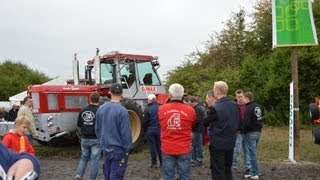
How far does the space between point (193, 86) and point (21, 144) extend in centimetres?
2031

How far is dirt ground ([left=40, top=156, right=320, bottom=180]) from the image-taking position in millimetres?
9133

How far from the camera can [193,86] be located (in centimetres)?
2641

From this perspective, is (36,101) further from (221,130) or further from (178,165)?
(221,130)

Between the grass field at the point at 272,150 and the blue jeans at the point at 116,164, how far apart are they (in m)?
5.40

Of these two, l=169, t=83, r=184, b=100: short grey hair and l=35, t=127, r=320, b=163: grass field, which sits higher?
l=169, t=83, r=184, b=100: short grey hair

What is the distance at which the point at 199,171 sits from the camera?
972 centimetres

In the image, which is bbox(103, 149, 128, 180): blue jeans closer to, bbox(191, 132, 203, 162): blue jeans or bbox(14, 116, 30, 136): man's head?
bbox(14, 116, 30, 136): man's head

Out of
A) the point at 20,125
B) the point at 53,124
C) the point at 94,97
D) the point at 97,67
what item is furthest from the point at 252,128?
the point at 53,124

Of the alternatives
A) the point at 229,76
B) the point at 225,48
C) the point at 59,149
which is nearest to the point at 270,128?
the point at 229,76

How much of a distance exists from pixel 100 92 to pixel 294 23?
522 cm

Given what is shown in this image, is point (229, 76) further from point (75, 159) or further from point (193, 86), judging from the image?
point (75, 159)

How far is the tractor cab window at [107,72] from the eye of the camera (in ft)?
42.9

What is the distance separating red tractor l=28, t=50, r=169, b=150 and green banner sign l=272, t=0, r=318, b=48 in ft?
11.1

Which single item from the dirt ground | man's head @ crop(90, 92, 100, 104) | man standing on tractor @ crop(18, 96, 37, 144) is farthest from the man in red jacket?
man standing on tractor @ crop(18, 96, 37, 144)
